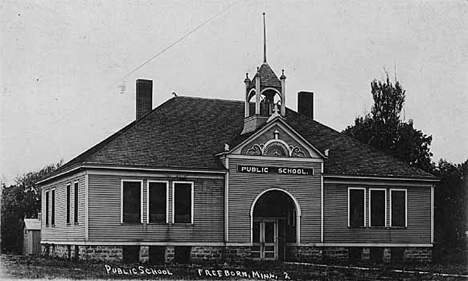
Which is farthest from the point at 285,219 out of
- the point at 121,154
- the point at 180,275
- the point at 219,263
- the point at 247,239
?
the point at 180,275

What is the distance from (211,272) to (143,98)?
1350 centimetres

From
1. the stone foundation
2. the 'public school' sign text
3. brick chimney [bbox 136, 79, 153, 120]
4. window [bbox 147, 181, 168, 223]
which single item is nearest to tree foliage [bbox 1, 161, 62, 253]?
brick chimney [bbox 136, 79, 153, 120]

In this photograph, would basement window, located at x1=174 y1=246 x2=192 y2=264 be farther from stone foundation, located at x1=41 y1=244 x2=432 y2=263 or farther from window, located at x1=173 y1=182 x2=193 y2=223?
window, located at x1=173 y1=182 x2=193 y2=223

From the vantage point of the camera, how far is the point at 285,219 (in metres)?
39.7

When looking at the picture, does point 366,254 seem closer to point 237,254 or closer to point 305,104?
point 237,254

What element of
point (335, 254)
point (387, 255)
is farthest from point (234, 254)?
point (387, 255)

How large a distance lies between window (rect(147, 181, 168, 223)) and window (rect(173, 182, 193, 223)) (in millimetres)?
443

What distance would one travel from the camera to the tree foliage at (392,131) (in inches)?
2089

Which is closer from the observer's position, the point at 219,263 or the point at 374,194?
the point at 219,263

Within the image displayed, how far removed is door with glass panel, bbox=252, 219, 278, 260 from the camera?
3912cm

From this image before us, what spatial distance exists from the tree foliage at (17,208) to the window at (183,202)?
1832 cm

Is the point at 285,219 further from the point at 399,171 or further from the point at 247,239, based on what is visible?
the point at 399,171

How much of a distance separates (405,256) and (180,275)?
1598cm

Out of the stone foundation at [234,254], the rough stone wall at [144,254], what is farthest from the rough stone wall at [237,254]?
the rough stone wall at [144,254]
